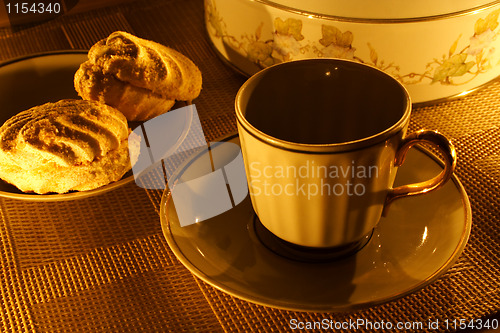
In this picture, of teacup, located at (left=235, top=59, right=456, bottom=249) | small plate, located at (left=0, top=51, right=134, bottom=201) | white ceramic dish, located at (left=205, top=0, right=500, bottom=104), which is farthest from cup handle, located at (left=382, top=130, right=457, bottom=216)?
small plate, located at (left=0, top=51, right=134, bottom=201)

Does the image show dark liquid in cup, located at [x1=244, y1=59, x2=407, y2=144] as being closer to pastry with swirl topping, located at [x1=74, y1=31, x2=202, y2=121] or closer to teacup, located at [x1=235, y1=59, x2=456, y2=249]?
teacup, located at [x1=235, y1=59, x2=456, y2=249]

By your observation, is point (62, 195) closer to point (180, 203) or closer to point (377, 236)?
point (180, 203)

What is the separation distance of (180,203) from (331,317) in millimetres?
149

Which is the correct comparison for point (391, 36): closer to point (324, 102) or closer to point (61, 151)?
point (324, 102)

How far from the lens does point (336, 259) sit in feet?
1.31

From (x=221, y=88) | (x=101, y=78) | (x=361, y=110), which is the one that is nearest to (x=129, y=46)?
(x=101, y=78)

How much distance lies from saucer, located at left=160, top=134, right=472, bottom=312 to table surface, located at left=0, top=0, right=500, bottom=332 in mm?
39

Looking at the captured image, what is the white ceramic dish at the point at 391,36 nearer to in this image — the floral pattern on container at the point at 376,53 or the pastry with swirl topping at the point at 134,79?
the floral pattern on container at the point at 376,53

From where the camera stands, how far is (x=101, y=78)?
52cm

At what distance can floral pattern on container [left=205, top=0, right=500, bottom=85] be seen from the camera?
1.75 ft

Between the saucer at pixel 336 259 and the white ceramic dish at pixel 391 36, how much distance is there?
0.49ft

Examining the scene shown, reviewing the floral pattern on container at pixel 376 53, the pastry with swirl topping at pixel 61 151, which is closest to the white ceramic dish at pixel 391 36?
the floral pattern on container at pixel 376 53

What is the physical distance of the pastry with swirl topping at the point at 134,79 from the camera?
515mm

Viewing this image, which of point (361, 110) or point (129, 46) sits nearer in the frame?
point (361, 110)
